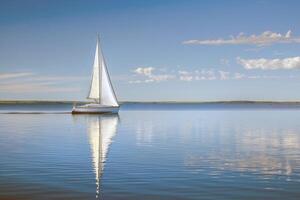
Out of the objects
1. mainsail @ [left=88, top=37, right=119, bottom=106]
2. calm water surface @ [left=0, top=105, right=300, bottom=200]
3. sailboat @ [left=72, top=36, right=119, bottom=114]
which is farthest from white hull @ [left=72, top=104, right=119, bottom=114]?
calm water surface @ [left=0, top=105, right=300, bottom=200]

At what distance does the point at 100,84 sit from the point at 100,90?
1.48 m

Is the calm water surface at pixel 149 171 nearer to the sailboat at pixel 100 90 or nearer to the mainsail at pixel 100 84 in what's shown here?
the sailboat at pixel 100 90

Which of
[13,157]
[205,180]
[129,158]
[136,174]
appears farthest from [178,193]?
[13,157]

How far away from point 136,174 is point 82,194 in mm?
5998

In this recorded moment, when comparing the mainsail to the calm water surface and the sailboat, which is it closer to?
the sailboat

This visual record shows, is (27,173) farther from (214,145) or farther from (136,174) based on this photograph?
(214,145)

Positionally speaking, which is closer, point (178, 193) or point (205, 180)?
point (178, 193)

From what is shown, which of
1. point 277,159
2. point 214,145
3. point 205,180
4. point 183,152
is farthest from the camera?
point 214,145

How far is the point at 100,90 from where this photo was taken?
11919 centimetres

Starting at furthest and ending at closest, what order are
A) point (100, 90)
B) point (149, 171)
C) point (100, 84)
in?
point (100, 84) → point (100, 90) → point (149, 171)

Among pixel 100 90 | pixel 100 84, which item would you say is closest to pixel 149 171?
pixel 100 90

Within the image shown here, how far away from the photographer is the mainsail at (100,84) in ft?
392

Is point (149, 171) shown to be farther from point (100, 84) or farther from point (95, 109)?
point (100, 84)

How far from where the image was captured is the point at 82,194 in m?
21.5
